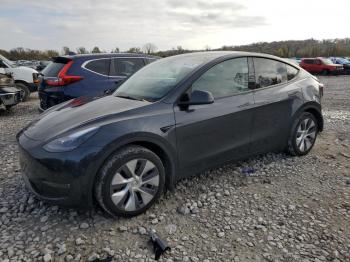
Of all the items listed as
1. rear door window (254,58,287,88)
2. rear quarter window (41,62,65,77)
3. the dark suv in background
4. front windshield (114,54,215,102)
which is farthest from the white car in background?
rear door window (254,58,287,88)

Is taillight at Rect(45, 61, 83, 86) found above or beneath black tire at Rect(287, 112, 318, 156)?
above

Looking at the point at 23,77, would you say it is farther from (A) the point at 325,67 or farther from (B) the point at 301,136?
(A) the point at 325,67

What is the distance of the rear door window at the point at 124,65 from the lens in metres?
6.42

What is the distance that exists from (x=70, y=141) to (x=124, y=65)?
4265 millimetres

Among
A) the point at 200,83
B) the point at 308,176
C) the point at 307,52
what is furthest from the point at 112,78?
the point at 307,52

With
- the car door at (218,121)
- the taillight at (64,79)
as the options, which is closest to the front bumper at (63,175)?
the car door at (218,121)

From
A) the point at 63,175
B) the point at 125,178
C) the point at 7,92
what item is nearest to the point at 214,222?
the point at 125,178

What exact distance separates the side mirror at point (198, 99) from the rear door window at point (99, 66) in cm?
357

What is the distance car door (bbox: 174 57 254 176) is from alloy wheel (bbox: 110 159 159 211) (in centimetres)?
40

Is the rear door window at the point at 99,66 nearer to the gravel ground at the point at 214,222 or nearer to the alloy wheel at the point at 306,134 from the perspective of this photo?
the gravel ground at the point at 214,222

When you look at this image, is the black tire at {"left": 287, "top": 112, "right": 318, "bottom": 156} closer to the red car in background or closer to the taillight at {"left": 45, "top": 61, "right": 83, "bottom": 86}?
the taillight at {"left": 45, "top": 61, "right": 83, "bottom": 86}

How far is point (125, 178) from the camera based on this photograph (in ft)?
9.29

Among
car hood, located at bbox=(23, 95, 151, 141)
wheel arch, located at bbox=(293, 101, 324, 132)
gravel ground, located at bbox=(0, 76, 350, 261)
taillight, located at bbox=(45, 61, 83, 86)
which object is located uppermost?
taillight, located at bbox=(45, 61, 83, 86)

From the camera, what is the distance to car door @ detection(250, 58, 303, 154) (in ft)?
12.6
